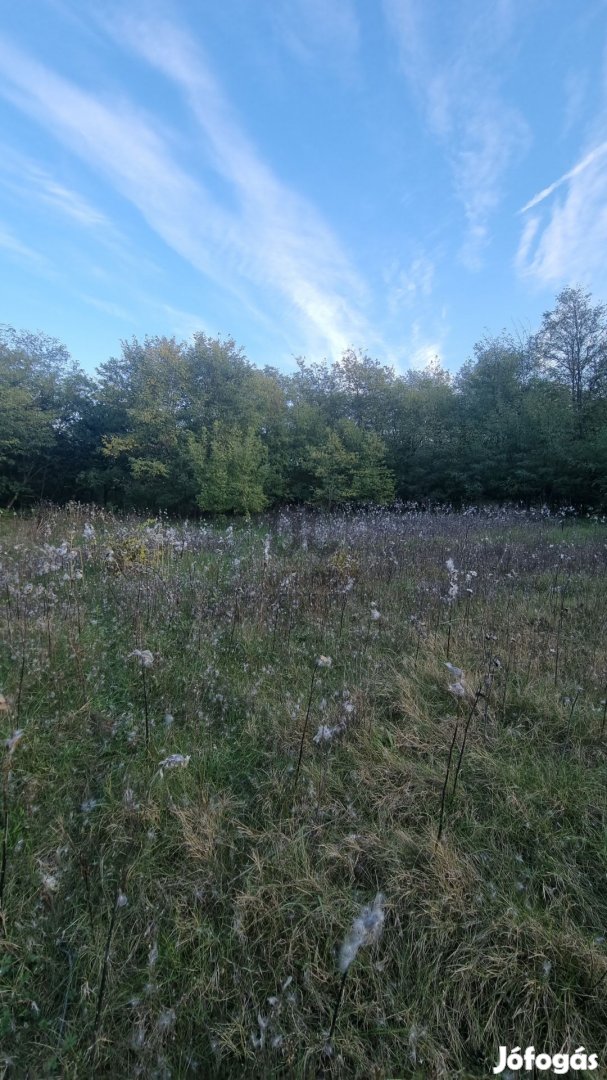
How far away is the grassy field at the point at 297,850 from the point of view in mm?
1314

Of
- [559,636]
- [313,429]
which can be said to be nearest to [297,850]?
[559,636]

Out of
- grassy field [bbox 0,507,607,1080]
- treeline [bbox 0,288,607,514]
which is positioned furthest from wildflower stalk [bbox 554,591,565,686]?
treeline [bbox 0,288,607,514]

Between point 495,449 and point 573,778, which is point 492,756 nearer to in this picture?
point 573,778

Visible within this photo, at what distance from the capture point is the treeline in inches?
600

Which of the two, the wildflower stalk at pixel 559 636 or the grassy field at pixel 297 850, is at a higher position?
the wildflower stalk at pixel 559 636

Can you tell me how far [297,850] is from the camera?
1.83 m

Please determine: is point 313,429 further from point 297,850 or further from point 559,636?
point 297,850

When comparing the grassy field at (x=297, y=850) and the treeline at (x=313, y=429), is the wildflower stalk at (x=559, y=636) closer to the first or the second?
the grassy field at (x=297, y=850)

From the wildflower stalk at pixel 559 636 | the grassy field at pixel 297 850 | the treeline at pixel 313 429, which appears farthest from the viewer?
the treeline at pixel 313 429

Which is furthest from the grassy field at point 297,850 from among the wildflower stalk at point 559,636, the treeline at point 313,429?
the treeline at point 313,429

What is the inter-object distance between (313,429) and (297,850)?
729 inches

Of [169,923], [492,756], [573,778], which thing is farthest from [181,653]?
[573,778]

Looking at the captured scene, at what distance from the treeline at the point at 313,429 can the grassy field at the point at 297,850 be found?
11.1 meters

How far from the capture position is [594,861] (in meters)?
1.80
